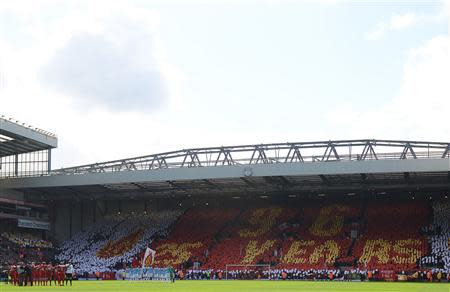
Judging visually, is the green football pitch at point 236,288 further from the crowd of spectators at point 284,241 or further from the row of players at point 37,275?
the crowd of spectators at point 284,241

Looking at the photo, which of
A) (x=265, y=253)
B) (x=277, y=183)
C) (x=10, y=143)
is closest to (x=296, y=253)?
(x=265, y=253)

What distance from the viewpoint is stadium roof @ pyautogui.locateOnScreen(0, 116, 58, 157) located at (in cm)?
6856

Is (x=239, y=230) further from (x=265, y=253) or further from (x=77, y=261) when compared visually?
(x=77, y=261)

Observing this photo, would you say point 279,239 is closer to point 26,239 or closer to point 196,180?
point 196,180

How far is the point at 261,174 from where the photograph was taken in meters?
69.9

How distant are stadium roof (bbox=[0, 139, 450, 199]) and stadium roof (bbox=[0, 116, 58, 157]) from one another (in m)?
3.05

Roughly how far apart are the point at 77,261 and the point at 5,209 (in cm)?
915

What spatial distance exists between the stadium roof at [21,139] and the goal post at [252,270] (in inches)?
861

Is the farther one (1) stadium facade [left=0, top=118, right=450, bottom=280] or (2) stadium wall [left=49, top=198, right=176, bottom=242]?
(2) stadium wall [left=49, top=198, right=176, bottom=242]

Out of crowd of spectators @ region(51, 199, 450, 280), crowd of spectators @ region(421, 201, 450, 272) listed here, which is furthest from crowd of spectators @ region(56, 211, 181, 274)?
crowd of spectators @ region(421, 201, 450, 272)

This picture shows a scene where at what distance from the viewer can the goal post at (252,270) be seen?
65812mm

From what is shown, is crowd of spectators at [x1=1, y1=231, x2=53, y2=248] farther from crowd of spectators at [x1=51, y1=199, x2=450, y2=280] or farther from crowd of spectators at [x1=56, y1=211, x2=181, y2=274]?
crowd of spectators at [x1=51, y1=199, x2=450, y2=280]

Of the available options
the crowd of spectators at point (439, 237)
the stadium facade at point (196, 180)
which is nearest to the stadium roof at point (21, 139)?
the stadium facade at point (196, 180)

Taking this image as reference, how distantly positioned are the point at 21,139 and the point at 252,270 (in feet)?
81.3
